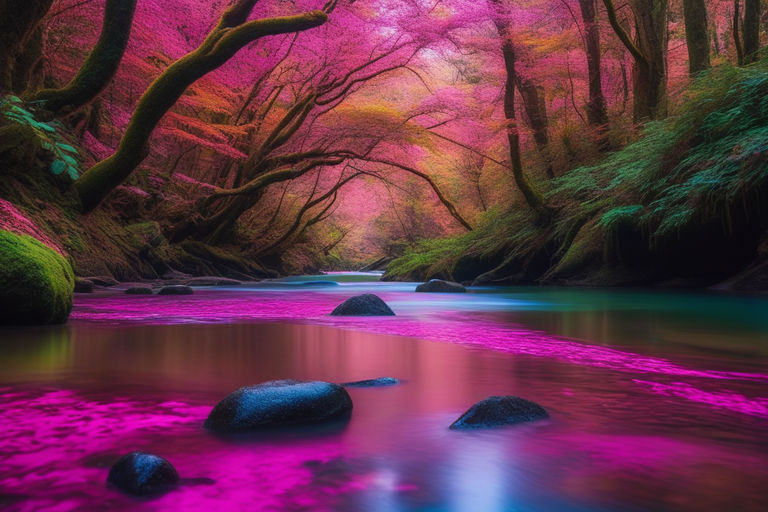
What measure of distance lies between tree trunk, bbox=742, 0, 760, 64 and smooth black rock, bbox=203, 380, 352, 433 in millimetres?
9765

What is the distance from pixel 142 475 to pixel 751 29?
11119mm

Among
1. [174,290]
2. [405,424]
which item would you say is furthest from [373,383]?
[174,290]

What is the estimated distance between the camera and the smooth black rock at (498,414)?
1.67 meters

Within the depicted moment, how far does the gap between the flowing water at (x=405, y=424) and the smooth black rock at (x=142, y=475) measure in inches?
1.2

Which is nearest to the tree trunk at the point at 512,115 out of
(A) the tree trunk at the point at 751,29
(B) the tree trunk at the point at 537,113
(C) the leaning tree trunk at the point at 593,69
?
(B) the tree trunk at the point at 537,113

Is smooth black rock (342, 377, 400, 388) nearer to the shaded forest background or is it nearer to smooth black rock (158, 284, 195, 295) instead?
the shaded forest background

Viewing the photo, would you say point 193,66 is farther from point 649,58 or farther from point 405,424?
point 649,58

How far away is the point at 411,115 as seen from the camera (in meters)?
14.5

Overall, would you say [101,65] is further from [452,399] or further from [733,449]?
[733,449]

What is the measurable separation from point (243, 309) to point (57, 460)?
4887 mm

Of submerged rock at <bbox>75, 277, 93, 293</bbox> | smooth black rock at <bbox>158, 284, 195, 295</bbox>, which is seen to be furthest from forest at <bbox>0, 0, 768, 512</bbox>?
submerged rock at <bbox>75, 277, 93, 293</bbox>

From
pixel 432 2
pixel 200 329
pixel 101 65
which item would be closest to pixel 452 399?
pixel 200 329

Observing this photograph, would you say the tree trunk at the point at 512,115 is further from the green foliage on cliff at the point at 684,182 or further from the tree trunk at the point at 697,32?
the tree trunk at the point at 697,32

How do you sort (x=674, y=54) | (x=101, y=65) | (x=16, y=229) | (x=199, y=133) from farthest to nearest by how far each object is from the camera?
1. (x=674, y=54)
2. (x=199, y=133)
3. (x=101, y=65)
4. (x=16, y=229)
